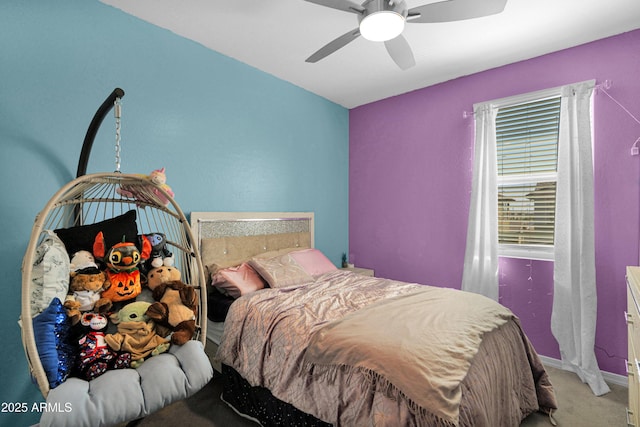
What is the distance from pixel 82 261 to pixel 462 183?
3283 millimetres

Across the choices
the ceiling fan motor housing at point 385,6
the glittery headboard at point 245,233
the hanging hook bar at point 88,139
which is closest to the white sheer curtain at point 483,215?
the glittery headboard at point 245,233

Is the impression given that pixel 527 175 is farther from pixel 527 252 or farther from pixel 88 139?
pixel 88 139

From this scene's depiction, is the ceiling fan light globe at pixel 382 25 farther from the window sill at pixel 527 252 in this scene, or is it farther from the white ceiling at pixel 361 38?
the window sill at pixel 527 252

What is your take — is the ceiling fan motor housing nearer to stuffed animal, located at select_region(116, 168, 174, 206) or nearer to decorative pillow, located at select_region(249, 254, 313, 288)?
stuffed animal, located at select_region(116, 168, 174, 206)

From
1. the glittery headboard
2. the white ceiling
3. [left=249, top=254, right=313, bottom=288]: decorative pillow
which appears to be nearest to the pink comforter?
[left=249, top=254, right=313, bottom=288]: decorative pillow

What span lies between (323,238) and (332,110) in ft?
5.50

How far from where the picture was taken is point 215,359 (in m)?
2.21

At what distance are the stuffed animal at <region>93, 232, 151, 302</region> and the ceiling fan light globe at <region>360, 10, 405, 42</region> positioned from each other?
1.76 meters

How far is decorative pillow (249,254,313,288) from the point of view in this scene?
259 cm

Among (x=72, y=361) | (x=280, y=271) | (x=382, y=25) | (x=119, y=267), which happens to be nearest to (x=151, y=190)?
(x=119, y=267)

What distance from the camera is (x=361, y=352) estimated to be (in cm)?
147

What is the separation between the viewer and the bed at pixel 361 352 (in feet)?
4.33

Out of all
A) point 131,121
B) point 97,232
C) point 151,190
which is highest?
point 131,121

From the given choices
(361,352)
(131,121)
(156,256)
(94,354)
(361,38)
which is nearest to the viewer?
(94,354)
